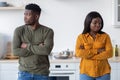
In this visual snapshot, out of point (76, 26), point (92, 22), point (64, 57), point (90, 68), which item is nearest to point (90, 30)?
point (92, 22)

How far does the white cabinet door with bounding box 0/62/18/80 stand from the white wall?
0.74m

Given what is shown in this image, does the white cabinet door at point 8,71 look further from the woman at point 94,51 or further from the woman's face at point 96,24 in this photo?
the woman's face at point 96,24

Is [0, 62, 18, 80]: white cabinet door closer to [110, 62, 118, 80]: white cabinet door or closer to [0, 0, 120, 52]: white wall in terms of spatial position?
[0, 0, 120, 52]: white wall

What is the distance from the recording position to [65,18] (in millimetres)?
4539

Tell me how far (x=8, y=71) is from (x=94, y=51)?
1.76m

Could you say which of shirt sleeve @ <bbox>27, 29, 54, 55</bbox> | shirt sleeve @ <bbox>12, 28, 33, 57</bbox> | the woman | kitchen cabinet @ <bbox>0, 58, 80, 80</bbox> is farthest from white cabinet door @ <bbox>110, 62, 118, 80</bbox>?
shirt sleeve @ <bbox>12, 28, 33, 57</bbox>

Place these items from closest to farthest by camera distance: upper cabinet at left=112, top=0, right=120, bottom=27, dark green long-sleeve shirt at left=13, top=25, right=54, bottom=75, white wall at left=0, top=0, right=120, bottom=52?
dark green long-sleeve shirt at left=13, top=25, right=54, bottom=75 → upper cabinet at left=112, top=0, right=120, bottom=27 → white wall at left=0, top=0, right=120, bottom=52

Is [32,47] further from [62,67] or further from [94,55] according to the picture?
[62,67]

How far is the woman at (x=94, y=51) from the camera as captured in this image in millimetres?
2725

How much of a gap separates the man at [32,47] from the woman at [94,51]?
41cm

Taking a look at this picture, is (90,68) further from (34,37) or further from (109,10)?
(109,10)

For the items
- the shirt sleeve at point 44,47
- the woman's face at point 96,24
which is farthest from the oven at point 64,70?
the shirt sleeve at point 44,47

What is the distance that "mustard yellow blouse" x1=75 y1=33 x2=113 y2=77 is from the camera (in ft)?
8.95

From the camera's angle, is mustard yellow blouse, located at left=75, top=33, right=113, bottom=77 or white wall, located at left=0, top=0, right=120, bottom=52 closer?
mustard yellow blouse, located at left=75, top=33, right=113, bottom=77
